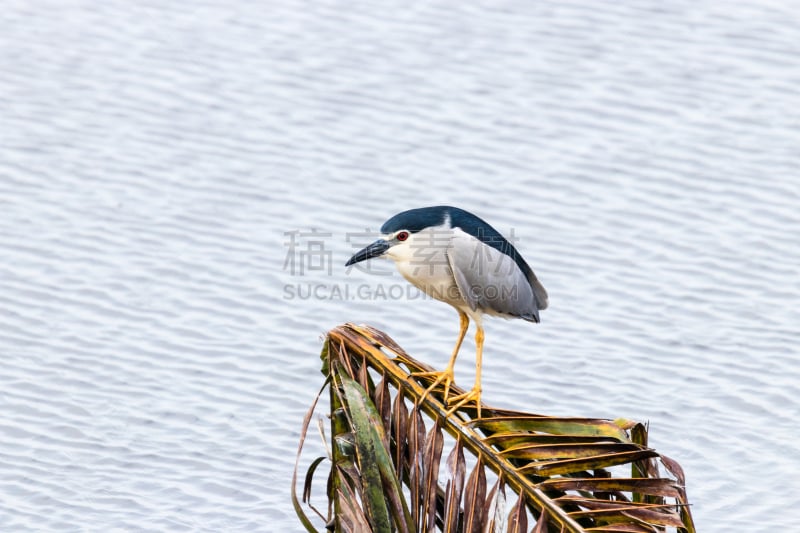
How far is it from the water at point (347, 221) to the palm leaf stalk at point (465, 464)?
2.37 meters

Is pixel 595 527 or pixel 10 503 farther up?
pixel 595 527

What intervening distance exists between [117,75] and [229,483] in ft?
23.6

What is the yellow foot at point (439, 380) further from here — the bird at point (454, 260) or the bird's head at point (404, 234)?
the bird's head at point (404, 234)

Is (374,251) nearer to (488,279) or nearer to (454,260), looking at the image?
(454,260)

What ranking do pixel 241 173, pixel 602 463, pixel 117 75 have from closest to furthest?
pixel 602 463 → pixel 241 173 → pixel 117 75

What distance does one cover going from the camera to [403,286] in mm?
9930

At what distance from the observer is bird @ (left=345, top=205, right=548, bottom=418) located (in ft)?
19.0

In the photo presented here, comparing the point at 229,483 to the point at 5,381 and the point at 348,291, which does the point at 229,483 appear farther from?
the point at 348,291

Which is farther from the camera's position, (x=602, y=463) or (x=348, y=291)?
(x=348, y=291)

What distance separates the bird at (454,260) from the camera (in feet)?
A: 19.0

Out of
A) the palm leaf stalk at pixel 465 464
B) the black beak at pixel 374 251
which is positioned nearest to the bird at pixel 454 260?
the black beak at pixel 374 251

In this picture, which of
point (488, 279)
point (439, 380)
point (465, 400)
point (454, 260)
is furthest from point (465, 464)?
point (488, 279)

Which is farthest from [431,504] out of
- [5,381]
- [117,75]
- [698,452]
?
[117,75]

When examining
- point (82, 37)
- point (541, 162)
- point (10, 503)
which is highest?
point (82, 37)
